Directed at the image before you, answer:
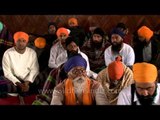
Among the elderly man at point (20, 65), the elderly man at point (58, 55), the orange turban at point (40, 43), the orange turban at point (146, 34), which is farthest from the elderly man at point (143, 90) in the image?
the orange turban at point (40, 43)

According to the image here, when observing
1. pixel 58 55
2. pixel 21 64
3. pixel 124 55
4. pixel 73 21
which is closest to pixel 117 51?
pixel 124 55

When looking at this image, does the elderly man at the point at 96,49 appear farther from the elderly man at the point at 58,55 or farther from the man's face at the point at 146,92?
the man's face at the point at 146,92

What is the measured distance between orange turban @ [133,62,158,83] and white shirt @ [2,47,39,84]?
5.30 feet

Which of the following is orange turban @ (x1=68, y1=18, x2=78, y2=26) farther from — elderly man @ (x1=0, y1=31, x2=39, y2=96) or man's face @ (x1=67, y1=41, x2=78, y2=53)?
man's face @ (x1=67, y1=41, x2=78, y2=53)

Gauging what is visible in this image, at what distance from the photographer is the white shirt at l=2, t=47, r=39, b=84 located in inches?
137

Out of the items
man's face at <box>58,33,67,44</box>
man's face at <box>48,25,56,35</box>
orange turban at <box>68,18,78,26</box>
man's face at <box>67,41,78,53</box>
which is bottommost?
man's face at <box>67,41,78,53</box>

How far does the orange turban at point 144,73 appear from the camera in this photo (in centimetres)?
186

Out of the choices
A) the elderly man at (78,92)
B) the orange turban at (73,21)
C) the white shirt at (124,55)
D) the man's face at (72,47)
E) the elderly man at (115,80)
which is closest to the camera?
the elderly man at (78,92)

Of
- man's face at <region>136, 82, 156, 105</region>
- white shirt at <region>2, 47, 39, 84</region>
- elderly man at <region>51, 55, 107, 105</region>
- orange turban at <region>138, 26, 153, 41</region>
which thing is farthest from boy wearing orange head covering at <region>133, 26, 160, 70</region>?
man's face at <region>136, 82, 156, 105</region>

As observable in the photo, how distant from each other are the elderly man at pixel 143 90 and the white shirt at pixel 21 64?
1.66 metres

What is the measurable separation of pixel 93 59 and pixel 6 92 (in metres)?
1.02

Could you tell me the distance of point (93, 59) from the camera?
Answer: 379 centimetres
